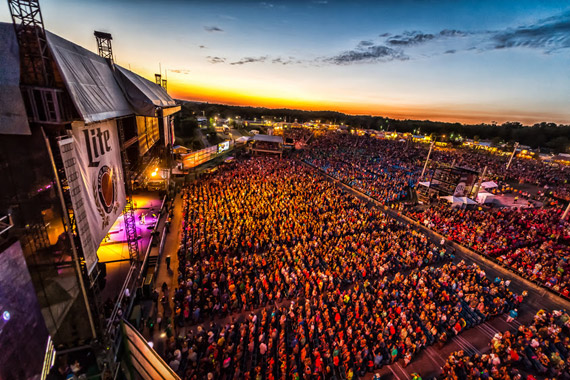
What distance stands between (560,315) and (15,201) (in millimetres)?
19717

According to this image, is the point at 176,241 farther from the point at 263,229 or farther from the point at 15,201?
the point at 15,201

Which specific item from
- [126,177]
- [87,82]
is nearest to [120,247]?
[126,177]

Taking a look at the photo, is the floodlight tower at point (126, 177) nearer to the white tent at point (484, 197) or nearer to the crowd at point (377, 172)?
the crowd at point (377, 172)

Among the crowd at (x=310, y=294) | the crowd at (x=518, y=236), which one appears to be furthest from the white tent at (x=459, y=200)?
the crowd at (x=310, y=294)

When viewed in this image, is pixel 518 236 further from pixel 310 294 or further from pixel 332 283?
pixel 310 294

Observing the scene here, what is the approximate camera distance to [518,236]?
16.5m

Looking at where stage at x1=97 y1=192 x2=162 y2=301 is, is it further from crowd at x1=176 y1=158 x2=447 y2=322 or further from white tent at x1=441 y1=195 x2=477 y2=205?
white tent at x1=441 y1=195 x2=477 y2=205

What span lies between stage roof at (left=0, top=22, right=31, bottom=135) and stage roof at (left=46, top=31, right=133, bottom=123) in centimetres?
63

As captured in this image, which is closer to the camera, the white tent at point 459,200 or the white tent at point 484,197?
the white tent at point 459,200

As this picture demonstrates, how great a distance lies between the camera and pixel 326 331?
8.40 metres

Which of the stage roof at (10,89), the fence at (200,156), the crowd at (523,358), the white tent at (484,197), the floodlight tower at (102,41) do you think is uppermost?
the floodlight tower at (102,41)

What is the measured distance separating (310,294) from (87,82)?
11.4 meters

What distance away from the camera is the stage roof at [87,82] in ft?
18.0

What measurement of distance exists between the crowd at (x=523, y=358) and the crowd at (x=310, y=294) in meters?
1.07
